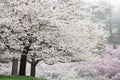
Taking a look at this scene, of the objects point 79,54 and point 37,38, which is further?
point 79,54

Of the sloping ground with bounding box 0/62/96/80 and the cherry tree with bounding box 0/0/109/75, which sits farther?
the sloping ground with bounding box 0/62/96/80

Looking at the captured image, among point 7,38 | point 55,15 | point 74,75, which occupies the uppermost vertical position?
point 55,15

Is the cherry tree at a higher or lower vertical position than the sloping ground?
higher

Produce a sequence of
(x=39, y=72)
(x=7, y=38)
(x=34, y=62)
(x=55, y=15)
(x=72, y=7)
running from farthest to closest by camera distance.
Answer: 1. (x=39, y=72)
2. (x=34, y=62)
3. (x=72, y=7)
4. (x=55, y=15)
5. (x=7, y=38)

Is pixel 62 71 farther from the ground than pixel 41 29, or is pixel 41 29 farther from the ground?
pixel 41 29

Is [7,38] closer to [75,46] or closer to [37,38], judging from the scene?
[37,38]

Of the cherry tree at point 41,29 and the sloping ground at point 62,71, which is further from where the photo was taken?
the sloping ground at point 62,71

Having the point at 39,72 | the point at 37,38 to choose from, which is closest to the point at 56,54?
the point at 37,38

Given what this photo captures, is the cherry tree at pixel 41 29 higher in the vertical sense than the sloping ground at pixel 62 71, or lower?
higher

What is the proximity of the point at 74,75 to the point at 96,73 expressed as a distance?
2160 mm

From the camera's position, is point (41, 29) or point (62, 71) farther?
point (62, 71)

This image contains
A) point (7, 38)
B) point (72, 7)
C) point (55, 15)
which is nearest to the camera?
point (7, 38)

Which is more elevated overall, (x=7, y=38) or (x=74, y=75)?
(x=7, y=38)

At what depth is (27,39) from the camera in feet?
60.8
